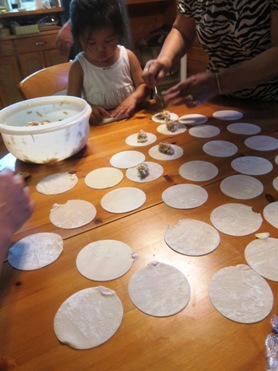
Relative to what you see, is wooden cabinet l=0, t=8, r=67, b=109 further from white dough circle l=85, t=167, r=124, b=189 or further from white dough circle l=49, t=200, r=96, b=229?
white dough circle l=49, t=200, r=96, b=229

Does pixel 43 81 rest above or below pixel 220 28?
below

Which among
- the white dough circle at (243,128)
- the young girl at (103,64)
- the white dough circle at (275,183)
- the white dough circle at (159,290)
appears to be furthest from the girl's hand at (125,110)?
the white dough circle at (159,290)

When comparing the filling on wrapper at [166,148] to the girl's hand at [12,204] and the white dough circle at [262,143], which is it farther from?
the girl's hand at [12,204]

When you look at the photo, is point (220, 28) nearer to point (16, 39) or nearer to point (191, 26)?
point (191, 26)

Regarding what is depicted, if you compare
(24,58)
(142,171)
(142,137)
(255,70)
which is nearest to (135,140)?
(142,137)

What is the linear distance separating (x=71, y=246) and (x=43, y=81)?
1.17 metres

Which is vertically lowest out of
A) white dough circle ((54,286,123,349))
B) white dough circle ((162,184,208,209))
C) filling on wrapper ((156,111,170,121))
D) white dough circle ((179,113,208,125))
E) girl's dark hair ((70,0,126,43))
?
white dough circle ((54,286,123,349))

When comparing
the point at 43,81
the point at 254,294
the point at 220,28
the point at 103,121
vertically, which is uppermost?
the point at 220,28

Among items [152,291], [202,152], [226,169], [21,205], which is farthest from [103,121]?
[152,291]

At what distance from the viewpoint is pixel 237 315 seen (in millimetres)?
475

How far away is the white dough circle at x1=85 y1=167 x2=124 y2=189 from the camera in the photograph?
2.77 ft

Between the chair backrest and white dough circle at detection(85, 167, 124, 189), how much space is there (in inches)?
31.4

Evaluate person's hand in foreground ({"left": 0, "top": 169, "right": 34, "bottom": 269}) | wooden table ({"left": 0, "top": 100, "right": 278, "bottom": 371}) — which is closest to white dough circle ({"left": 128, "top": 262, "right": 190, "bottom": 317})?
wooden table ({"left": 0, "top": 100, "right": 278, "bottom": 371})

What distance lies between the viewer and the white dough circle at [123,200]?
2.43ft
